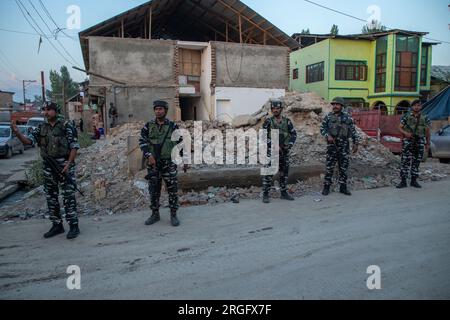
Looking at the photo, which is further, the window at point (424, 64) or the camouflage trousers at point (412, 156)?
the window at point (424, 64)

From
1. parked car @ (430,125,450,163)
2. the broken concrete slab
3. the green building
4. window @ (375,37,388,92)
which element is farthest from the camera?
window @ (375,37,388,92)

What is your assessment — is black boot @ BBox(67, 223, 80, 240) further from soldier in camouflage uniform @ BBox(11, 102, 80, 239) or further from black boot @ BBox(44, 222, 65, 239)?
black boot @ BBox(44, 222, 65, 239)

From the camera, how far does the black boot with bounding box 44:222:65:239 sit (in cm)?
455

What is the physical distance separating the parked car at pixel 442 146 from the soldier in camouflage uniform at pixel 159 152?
10362mm

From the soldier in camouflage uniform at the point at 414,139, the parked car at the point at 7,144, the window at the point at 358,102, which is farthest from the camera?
the window at the point at 358,102

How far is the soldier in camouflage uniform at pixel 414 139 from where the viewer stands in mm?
7137

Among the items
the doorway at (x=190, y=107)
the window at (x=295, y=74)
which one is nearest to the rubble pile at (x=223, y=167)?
the doorway at (x=190, y=107)

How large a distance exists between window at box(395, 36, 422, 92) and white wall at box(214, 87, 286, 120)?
12.0 meters

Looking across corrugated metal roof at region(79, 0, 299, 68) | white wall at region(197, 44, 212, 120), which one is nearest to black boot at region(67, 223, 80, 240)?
corrugated metal roof at region(79, 0, 299, 68)

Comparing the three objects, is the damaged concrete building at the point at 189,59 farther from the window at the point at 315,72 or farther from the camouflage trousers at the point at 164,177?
the camouflage trousers at the point at 164,177

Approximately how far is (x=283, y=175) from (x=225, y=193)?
4.04 feet

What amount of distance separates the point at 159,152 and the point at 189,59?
59.7ft

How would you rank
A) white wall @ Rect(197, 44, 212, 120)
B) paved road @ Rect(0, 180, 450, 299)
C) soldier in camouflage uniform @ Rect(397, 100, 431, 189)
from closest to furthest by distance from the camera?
paved road @ Rect(0, 180, 450, 299) < soldier in camouflage uniform @ Rect(397, 100, 431, 189) < white wall @ Rect(197, 44, 212, 120)
